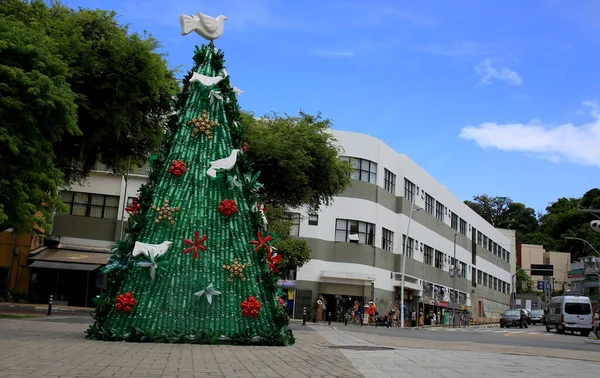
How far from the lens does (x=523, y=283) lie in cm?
10462

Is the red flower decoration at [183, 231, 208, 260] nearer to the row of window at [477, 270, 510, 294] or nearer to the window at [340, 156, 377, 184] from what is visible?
the window at [340, 156, 377, 184]

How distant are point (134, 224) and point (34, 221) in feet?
22.3

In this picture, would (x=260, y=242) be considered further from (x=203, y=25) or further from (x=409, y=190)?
(x=409, y=190)

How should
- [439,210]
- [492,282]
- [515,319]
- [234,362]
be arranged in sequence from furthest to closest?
[492,282] → [439,210] → [515,319] → [234,362]

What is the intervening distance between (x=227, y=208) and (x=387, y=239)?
34.9 metres

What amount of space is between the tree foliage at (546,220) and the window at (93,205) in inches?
2672

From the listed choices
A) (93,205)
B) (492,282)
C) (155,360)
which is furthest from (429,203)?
(155,360)

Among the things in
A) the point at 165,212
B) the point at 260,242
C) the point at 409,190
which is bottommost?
the point at 260,242

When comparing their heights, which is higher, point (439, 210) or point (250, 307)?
point (439, 210)

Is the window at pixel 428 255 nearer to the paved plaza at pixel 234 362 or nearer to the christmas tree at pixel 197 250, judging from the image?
the paved plaza at pixel 234 362

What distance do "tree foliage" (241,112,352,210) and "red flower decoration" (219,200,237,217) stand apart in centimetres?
1166

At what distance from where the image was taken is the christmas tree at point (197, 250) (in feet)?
37.4

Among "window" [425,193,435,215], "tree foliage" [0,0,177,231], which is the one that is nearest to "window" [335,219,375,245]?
"window" [425,193,435,215]

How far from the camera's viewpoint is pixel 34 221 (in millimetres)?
17141
